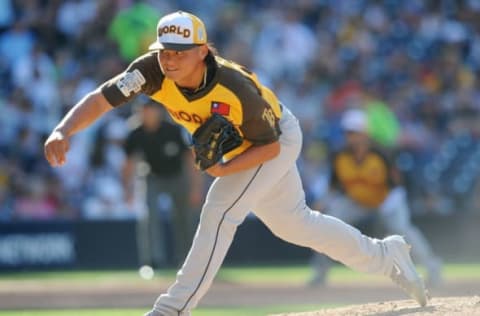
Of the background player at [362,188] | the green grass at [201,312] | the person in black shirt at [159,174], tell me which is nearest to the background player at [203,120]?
the green grass at [201,312]

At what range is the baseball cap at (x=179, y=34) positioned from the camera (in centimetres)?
638

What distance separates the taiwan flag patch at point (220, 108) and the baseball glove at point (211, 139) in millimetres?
28

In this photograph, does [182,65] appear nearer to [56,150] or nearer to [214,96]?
[214,96]

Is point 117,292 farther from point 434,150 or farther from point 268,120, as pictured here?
point 434,150

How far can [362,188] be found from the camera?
40.4 ft

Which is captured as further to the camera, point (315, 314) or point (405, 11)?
point (405, 11)

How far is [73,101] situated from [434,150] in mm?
5200

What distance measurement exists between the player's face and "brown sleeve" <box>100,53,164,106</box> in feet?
0.56

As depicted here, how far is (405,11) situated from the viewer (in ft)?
58.9

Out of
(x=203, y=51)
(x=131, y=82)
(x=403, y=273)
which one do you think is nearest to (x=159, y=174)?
(x=403, y=273)

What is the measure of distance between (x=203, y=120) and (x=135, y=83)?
1.50 ft

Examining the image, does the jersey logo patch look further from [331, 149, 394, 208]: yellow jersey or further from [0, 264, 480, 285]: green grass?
[0, 264, 480, 285]: green grass

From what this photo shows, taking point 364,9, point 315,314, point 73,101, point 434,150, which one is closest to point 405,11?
point 364,9

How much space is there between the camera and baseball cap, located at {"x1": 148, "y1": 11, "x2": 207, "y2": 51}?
6383 mm
